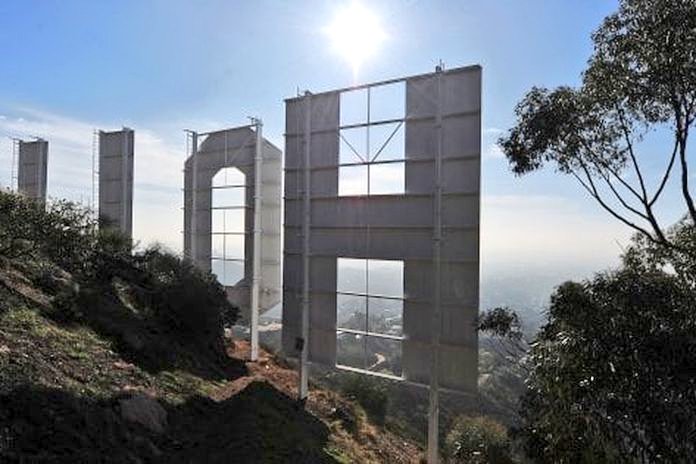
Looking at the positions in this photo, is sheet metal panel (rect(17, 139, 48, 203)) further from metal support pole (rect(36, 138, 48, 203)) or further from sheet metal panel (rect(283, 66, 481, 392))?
sheet metal panel (rect(283, 66, 481, 392))

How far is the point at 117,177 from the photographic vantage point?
24.0m

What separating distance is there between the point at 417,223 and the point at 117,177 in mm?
14781

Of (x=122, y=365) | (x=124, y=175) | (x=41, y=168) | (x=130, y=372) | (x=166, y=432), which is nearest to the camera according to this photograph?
(x=166, y=432)

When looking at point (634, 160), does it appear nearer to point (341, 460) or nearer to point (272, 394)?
point (341, 460)

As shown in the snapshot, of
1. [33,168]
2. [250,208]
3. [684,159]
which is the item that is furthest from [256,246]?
[33,168]

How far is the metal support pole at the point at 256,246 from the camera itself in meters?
18.9

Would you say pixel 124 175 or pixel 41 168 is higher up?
pixel 41 168

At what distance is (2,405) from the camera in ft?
22.0

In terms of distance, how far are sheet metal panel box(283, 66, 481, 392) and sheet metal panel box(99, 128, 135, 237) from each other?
9966mm

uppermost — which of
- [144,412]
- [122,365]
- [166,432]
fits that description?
[122,365]

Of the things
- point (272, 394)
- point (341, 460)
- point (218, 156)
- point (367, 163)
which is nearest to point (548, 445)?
point (341, 460)

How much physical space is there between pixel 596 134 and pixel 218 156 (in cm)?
1309

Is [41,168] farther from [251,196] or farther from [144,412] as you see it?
[144,412]

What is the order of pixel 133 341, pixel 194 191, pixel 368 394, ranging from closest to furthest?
1. pixel 133 341
2. pixel 368 394
3. pixel 194 191
